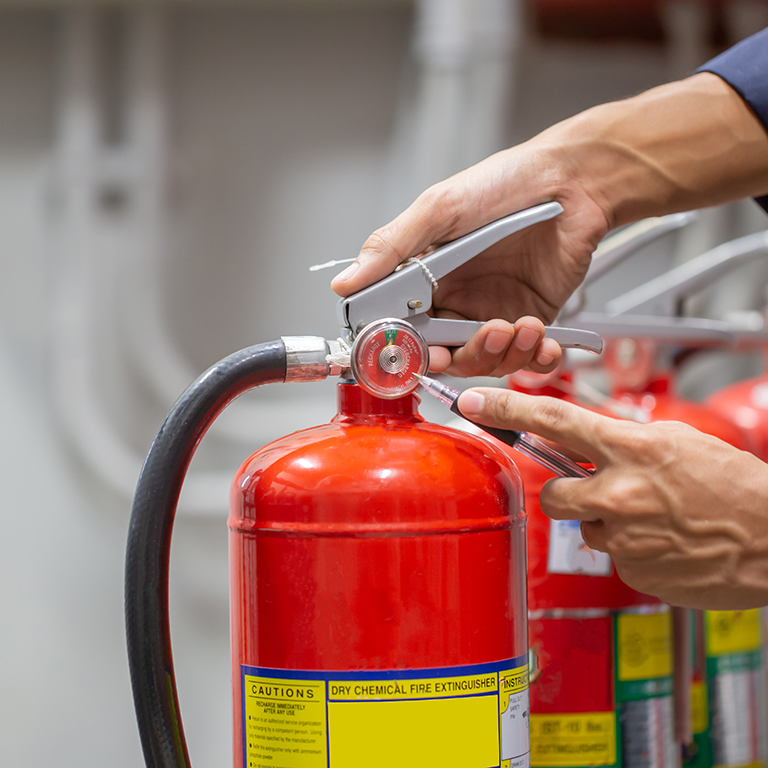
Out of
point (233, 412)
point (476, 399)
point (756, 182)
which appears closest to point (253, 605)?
point (476, 399)

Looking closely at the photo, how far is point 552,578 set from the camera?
682mm

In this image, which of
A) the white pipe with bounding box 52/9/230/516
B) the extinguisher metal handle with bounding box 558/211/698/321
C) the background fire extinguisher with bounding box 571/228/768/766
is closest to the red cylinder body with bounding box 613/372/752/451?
the background fire extinguisher with bounding box 571/228/768/766

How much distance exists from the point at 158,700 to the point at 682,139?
546mm

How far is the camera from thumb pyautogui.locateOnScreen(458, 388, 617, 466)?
19.6 inches

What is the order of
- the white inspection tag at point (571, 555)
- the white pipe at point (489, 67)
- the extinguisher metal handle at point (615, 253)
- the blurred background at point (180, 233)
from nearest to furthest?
the white inspection tag at point (571, 555), the extinguisher metal handle at point (615, 253), the white pipe at point (489, 67), the blurred background at point (180, 233)

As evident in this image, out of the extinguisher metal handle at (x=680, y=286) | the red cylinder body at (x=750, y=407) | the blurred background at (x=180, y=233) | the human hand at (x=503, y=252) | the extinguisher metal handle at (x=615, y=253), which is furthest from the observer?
the blurred background at (x=180, y=233)

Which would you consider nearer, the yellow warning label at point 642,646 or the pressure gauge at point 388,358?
the pressure gauge at point 388,358

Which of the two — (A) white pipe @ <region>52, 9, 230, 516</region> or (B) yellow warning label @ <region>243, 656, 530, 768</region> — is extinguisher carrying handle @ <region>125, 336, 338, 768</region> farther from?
(A) white pipe @ <region>52, 9, 230, 516</region>

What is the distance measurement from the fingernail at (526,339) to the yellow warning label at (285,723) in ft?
0.85

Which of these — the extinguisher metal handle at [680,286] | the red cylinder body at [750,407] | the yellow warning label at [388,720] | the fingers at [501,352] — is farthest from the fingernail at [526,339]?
the red cylinder body at [750,407]

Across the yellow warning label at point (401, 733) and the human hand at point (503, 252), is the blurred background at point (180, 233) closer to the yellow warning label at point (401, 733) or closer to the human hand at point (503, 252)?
the human hand at point (503, 252)

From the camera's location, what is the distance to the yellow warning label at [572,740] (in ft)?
2.07

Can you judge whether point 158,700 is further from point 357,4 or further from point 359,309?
point 357,4

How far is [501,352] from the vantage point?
59cm
